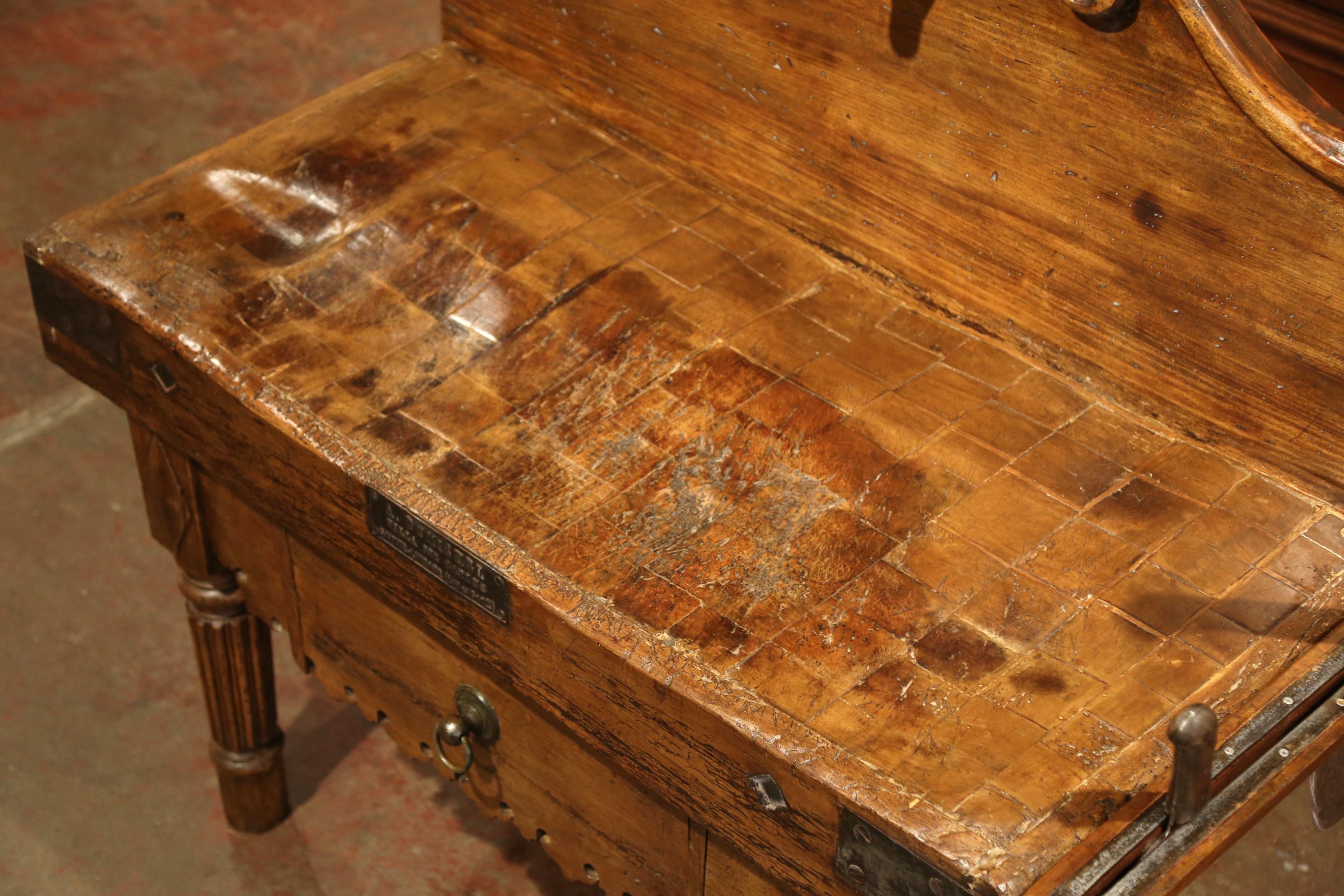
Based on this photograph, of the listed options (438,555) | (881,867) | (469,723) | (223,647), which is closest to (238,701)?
(223,647)

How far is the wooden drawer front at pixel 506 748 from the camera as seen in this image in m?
1.84

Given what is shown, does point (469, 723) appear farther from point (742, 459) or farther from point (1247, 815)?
point (1247, 815)

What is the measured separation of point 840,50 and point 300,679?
159cm

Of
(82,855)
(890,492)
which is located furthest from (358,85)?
(82,855)

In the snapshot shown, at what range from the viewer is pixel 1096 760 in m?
1.51

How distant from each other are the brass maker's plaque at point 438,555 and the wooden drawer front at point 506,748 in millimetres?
161

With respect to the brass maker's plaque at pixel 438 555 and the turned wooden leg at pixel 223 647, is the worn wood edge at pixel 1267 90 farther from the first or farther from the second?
the turned wooden leg at pixel 223 647

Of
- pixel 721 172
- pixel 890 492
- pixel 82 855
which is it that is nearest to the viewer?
pixel 890 492

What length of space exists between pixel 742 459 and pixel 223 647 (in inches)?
36.2

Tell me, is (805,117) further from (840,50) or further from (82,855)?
(82,855)

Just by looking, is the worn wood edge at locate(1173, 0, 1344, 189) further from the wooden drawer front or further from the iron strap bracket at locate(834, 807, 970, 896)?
the wooden drawer front

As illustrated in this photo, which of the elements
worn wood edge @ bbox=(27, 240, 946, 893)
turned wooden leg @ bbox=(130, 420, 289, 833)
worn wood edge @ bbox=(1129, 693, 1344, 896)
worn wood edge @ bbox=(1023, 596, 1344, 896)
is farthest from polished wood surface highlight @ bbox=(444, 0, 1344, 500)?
turned wooden leg @ bbox=(130, 420, 289, 833)

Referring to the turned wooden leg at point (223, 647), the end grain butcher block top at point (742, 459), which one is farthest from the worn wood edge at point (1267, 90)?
the turned wooden leg at point (223, 647)

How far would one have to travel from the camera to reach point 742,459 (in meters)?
1.84
